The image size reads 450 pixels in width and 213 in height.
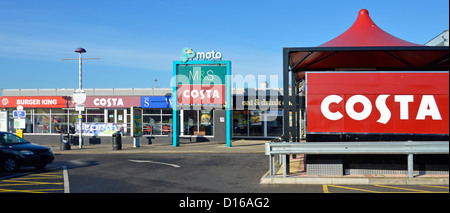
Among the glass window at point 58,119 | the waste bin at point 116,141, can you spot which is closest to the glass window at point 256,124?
the waste bin at point 116,141

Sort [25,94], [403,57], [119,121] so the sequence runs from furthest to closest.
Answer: [25,94] → [119,121] → [403,57]

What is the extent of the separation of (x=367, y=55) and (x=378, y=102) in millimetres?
3054

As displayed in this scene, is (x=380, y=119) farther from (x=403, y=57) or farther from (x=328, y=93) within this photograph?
(x=403, y=57)

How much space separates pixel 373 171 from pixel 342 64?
5915 millimetres

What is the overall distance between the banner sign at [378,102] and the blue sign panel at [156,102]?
1845cm

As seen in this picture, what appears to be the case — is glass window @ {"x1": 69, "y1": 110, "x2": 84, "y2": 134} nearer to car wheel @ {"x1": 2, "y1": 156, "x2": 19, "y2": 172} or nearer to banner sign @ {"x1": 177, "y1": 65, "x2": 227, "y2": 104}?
banner sign @ {"x1": 177, "y1": 65, "x2": 227, "y2": 104}

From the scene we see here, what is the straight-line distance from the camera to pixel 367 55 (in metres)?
13.7

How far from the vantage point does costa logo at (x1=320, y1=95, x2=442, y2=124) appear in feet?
36.0

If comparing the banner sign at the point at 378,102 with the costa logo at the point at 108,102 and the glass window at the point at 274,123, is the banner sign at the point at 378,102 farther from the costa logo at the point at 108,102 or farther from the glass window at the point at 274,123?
the costa logo at the point at 108,102

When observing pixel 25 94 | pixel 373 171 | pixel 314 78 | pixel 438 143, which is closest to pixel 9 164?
pixel 314 78

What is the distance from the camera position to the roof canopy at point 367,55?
12578 millimetres

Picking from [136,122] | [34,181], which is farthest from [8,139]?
[136,122]

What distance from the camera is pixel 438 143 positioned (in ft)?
33.6

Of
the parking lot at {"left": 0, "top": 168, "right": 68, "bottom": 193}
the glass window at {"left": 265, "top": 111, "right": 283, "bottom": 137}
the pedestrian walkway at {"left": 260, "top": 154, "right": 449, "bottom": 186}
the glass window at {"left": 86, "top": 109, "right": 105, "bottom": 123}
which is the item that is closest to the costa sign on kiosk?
the glass window at {"left": 265, "top": 111, "right": 283, "bottom": 137}
